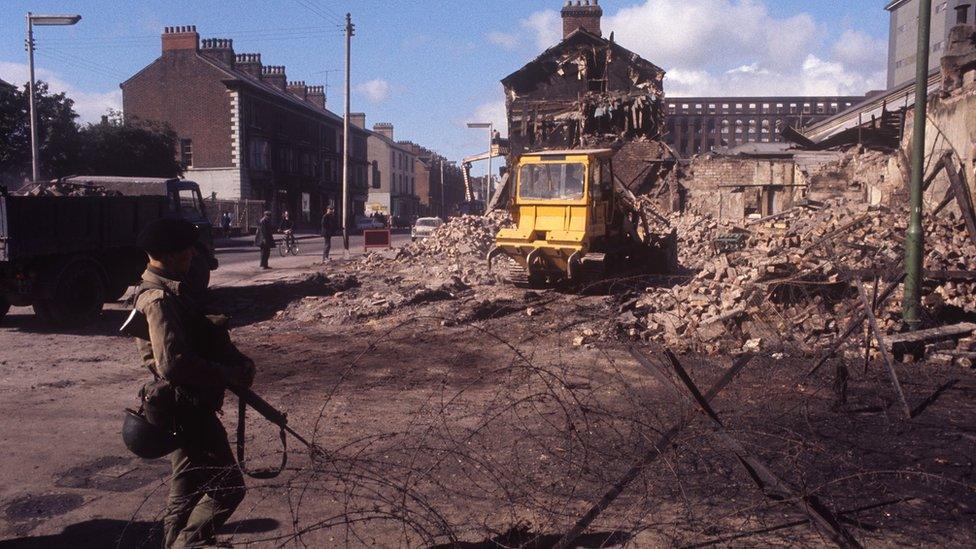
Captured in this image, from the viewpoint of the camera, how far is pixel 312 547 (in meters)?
4.31

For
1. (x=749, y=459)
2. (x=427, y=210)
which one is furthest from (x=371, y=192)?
(x=749, y=459)

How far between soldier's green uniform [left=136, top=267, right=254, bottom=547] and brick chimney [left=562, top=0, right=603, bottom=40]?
42743mm

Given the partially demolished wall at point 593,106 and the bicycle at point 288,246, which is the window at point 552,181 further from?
the bicycle at point 288,246

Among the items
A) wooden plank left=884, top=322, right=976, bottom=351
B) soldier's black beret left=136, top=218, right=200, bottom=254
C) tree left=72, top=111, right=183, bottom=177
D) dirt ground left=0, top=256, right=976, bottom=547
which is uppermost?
tree left=72, top=111, right=183, bottom=177

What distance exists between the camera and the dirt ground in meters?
3.82

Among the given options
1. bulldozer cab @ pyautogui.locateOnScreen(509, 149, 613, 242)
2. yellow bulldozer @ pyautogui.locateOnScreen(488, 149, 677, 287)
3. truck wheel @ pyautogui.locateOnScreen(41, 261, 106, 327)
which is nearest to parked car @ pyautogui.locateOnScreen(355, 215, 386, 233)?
yellow bulldozer @ pyautogui.locateOnScreen(488, 149, 677, 287)

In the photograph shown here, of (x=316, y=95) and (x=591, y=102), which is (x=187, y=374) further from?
(x=316, y=95)

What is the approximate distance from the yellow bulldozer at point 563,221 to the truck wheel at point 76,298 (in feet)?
24.0

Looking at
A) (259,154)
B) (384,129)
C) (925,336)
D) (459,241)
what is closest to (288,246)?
(459,241)

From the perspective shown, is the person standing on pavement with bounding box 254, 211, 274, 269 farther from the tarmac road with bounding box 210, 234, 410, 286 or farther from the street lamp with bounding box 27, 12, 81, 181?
the street lamp with bounding box 27, 12, 81, 181

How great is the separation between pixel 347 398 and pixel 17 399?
3.46 metres

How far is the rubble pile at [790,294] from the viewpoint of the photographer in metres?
10.1

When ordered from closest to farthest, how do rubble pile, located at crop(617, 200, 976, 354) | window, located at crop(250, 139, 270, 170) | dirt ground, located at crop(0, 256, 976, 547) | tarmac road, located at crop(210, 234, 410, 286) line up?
dirt ground, located at crop(0, 256, 976, 547) → rubble pile, located at crop(617, 200, 976, 354) → tarmac road, located at crop(210, 234, 410, 286) → window, located at crop(250, 139, 270, 170)

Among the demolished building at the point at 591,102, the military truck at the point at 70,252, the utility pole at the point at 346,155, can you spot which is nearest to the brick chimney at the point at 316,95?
the demolished building at the point at 591,102
